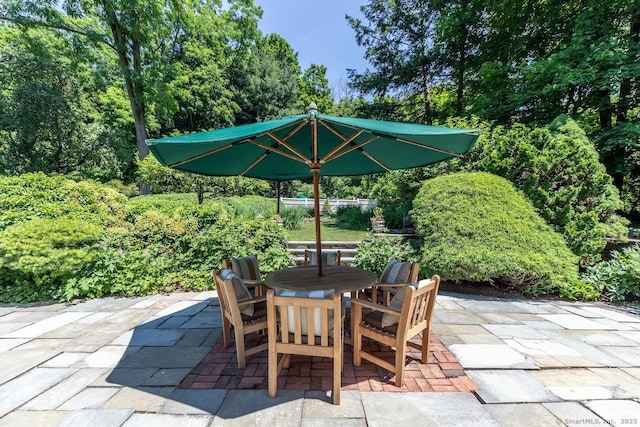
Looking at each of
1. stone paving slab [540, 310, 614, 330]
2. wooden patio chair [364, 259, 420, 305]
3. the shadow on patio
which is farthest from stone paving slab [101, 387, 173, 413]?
stone paving slab [540, 310, 614, 330]

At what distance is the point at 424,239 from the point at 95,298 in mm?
5500

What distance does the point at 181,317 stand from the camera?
3.66 metres

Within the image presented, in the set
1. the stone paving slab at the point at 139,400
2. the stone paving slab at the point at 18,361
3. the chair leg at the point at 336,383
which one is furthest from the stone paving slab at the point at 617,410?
the stone paving slab at the point at 18,361

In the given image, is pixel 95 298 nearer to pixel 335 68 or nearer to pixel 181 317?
pixel 181 317

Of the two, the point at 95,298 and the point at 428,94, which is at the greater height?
the point at 428,94

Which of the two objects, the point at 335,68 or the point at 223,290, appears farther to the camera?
the point at 335,68

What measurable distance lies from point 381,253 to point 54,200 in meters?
6.26

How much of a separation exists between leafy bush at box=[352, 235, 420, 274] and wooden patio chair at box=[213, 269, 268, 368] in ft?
9.00

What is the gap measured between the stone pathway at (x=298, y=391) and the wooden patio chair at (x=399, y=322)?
0.22m

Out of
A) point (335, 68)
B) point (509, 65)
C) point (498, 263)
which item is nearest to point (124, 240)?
point (498, 263)

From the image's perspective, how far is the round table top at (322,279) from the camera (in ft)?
8.66

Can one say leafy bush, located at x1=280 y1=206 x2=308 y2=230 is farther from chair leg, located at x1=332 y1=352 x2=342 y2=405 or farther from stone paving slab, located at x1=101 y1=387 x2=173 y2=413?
chair leg, located at x1=332 y1=352 x2=342 y2=405

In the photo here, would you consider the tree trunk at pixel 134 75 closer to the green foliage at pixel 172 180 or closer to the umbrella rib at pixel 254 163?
the green foliage at pixel 172 180

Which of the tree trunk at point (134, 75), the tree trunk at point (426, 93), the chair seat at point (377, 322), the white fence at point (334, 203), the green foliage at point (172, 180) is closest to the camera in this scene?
the chair seat at point (377, 322)
